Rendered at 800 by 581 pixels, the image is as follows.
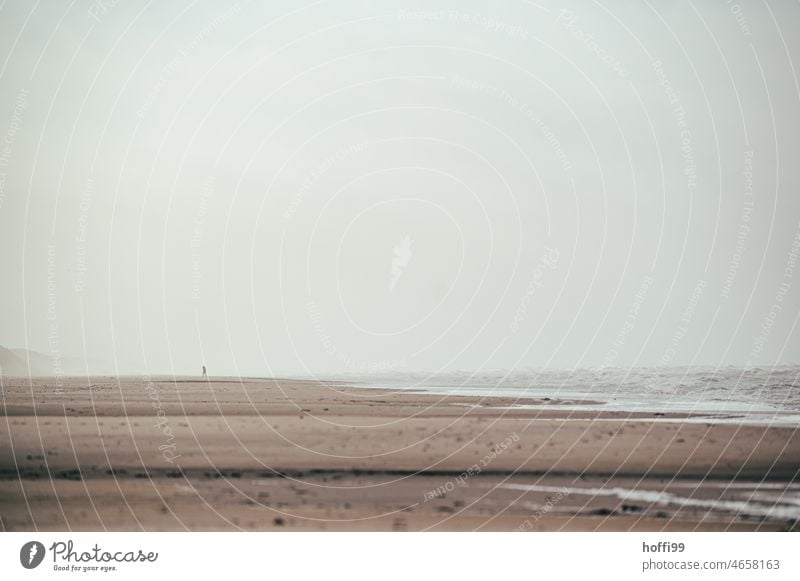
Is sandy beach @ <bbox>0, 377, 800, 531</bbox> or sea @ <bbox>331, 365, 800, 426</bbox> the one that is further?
sea @ <bbox>331, 365, 800, 426</bbox>

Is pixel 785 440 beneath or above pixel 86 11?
beneath

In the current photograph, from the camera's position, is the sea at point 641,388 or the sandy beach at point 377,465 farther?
the sea at point 641,388

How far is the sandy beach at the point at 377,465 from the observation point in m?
6.71

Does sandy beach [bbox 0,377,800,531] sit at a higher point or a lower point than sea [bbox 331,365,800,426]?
lower

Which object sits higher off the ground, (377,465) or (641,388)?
(641,388)

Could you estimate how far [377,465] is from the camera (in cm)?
726

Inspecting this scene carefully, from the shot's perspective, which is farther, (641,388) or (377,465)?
(641,388)

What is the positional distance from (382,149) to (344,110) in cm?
43

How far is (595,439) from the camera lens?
7984mm

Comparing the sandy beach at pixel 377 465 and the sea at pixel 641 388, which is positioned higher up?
the sea at pixel 641 388

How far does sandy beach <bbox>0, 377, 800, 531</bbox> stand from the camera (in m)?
Answer: 6.71
